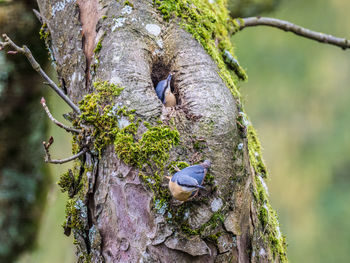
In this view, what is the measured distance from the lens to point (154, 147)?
143cm

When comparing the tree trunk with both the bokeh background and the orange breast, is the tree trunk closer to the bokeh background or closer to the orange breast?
the orange breast

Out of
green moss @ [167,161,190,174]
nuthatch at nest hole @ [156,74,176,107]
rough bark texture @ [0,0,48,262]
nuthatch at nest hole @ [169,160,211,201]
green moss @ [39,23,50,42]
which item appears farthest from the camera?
rough bark texture @ [0,0,48,262]

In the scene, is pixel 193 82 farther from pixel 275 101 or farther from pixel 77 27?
pixel 275 101

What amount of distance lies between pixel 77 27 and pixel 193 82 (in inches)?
22.3

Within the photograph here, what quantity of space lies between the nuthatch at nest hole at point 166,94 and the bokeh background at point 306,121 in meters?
4.40

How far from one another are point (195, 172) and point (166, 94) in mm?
406

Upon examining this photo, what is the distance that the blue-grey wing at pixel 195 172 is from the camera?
1.32 metres

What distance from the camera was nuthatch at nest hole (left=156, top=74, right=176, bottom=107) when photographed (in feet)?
5.27

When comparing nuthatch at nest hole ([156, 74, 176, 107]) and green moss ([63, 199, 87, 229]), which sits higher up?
nuthatch at nest hole ([156, 74, 176, 107])

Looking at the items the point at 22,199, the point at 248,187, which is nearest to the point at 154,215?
the point at 248,187

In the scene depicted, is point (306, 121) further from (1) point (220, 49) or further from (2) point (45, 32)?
(2) point (45, 32)

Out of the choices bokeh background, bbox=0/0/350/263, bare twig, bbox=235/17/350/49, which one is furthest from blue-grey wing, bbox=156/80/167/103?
bokeh background, bbox=0/0/350/263

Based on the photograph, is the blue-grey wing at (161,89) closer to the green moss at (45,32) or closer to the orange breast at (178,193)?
the orange breast at (178,193)

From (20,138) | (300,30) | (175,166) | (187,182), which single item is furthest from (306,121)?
(187,182)
